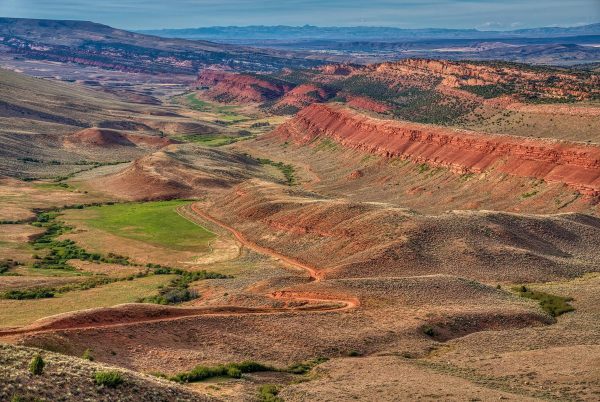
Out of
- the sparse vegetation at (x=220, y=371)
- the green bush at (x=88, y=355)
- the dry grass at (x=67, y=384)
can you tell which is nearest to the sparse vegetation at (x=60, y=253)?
the green bush at (x=88, y=355)

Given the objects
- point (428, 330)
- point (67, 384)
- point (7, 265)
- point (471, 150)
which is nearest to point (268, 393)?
point (67, 384)

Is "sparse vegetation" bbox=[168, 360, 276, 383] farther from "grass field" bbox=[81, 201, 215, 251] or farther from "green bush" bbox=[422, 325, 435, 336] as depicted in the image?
"grass field" bbox=[81, 201, 215, 251]

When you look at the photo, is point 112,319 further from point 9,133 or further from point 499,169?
point 9,133

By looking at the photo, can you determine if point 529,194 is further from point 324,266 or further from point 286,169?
point 286,169

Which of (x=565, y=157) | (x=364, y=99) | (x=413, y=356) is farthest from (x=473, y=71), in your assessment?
(x=413, y=356)

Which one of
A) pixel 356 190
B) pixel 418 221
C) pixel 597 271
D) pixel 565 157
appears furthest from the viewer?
pixel 356 190

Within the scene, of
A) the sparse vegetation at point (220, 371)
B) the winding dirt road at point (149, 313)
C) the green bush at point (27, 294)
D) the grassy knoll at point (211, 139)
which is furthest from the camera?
the grassy knoll at point (211, 139)

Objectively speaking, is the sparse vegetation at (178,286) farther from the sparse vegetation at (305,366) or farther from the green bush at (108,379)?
the green bush at (108,379)
